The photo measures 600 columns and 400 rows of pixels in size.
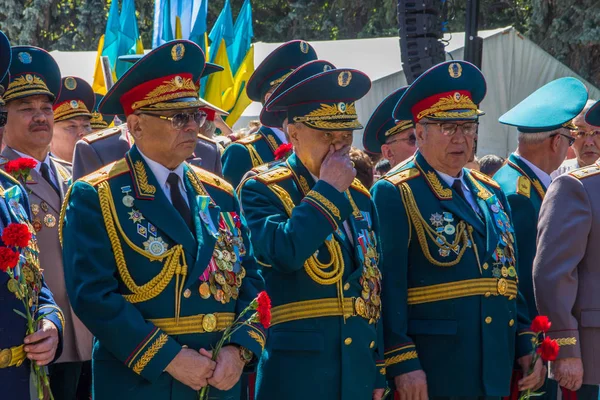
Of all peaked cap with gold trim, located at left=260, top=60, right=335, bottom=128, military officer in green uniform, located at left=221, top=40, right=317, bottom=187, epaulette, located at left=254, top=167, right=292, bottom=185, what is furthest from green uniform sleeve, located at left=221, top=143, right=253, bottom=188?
epaulette, located at left=254, top=167, right=292, bottom=185

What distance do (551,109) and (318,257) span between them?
7.40 feet

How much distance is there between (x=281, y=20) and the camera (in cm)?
2877

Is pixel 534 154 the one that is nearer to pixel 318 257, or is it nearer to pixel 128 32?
pixel 318 257

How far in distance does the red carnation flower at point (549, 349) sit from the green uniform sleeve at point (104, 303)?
1.86 meters

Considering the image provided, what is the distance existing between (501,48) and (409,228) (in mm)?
10963

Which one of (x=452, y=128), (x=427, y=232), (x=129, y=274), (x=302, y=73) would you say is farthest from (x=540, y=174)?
(x=129, y=274)

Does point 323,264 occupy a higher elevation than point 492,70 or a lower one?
lower

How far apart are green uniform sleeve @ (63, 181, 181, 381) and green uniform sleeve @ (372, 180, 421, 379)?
4.07 feet

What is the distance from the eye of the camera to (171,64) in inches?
164

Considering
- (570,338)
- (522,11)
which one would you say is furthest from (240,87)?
(522,11)

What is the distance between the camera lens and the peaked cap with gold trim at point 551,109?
233 inches

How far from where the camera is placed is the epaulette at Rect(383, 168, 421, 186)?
496 centimetres

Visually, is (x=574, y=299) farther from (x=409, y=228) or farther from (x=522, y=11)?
(x=522, y=11)

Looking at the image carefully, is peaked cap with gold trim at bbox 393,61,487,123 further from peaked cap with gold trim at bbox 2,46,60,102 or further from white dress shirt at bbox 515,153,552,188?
peaked cap with gold trim at bbox 2,46,60,102
